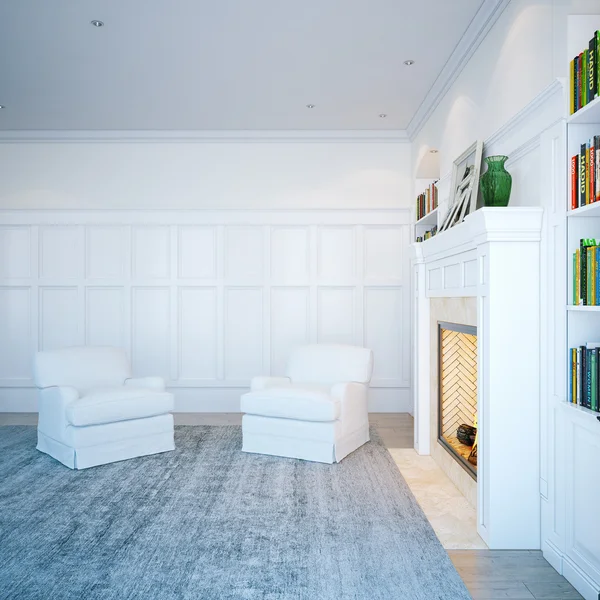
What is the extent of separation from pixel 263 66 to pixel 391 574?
342cm

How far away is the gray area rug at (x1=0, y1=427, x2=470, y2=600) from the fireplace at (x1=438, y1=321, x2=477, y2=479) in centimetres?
43

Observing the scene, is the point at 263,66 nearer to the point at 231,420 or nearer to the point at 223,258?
the point at 223,258

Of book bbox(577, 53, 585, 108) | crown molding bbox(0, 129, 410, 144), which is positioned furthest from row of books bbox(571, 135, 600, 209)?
crown molding bbox(0, 129, 410, 144)

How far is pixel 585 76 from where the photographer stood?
2209 mm

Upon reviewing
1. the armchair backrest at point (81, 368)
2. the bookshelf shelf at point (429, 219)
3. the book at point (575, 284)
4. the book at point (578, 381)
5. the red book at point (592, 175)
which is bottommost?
the armchair backrest at point (81, 368)

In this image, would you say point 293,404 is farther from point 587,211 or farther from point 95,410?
point 587,211

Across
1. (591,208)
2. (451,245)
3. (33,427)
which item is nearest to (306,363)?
(451,245)

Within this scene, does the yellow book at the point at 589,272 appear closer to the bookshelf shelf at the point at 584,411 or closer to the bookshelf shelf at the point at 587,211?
the bookshelf shelf at the point at 587,211

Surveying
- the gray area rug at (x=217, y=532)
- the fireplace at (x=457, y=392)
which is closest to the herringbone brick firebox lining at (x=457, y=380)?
the fireplace at (x=457, y=392)

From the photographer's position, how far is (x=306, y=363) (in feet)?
15.3

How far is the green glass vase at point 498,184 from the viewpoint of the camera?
282 cm

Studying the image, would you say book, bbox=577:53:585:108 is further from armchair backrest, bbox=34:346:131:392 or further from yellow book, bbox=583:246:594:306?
armchair backrest, bbox=34:346:131:392

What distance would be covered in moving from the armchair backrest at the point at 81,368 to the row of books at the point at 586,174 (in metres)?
3.51

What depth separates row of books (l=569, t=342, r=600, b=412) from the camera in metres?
2.19
